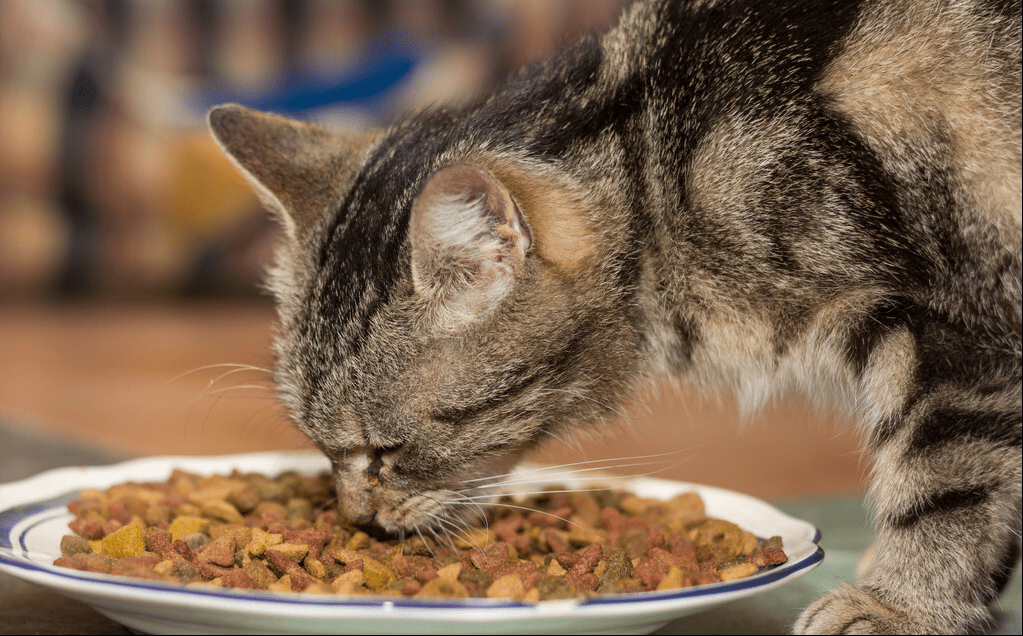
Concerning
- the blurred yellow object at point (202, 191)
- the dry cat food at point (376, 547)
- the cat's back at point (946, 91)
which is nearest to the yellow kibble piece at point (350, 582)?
the dry cat food at point (376, 547)

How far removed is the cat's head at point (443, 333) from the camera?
3.39ft

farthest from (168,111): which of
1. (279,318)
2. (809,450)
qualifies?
(279,318)

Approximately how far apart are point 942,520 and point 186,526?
82 centimetres

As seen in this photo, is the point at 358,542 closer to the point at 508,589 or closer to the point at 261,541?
the point at 261,541

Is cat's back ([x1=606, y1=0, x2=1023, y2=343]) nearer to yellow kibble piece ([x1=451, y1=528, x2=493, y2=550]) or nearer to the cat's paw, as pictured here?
the cat's paw

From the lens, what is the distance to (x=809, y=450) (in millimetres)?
2648

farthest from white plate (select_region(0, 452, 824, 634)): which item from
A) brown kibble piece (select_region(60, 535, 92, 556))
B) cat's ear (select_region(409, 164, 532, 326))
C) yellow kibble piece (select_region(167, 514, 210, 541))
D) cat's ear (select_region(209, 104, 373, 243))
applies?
cat's ear (select_region(209, 104, 373, 243))

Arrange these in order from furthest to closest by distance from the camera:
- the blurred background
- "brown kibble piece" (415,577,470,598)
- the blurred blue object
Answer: the blurred blue object, the blurred background, "brown kibble piece" (415,577,470,598)

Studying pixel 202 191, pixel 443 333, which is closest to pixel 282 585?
pixel 443 333

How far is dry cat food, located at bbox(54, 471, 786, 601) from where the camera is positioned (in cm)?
88

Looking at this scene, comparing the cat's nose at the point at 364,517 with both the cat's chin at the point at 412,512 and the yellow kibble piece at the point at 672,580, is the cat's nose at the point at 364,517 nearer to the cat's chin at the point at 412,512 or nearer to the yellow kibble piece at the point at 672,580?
the cat's chin at the point at 412,512

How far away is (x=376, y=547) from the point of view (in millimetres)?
1073

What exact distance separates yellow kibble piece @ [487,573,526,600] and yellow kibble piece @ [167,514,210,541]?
1.21 feet

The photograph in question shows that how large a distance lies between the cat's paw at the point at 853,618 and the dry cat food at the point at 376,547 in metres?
0.08
